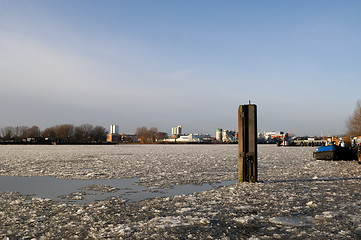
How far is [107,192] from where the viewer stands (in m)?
8.70

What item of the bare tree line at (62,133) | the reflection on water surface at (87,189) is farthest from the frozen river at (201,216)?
the bare tree line at (62,133)

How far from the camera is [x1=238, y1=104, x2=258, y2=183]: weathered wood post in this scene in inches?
406

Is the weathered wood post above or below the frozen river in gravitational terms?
above

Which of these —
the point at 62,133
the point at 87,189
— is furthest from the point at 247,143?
the point at 62,133

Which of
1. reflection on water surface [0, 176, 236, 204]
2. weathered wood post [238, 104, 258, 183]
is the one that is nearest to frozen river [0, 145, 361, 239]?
reflection on water surface [0, 176, 236, 204]

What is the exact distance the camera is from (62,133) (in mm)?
144000

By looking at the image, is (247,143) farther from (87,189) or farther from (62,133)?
(62,133)

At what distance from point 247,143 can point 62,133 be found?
14605 centimetres

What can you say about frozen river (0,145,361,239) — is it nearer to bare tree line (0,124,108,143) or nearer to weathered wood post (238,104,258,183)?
weathered wood post (238,104,258,183)

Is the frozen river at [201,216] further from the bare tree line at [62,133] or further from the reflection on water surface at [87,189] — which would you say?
the bare tree line at [62,133]

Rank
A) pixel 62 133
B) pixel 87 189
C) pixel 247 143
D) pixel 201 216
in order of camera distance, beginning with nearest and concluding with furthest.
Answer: pixel 201 216, pixel 87 189, pixel 247 143, pixel 62 133

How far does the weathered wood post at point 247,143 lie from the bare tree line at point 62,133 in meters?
139

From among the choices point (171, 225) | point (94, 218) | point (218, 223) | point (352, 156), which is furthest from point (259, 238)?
point (352, 156)

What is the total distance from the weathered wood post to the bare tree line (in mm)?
139405
